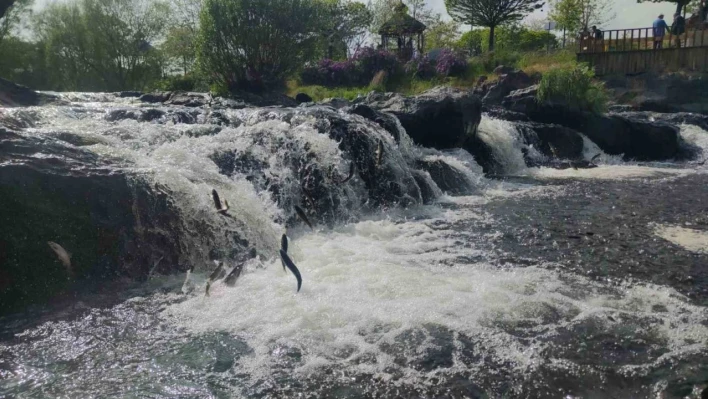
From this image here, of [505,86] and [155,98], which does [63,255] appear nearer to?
[155,98]

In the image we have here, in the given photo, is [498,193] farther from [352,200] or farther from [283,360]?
[283,360]

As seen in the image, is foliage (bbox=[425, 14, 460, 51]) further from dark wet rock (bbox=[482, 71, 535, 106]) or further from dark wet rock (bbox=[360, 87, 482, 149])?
dark wet rock (bbox=[360, 87, 482, 149])

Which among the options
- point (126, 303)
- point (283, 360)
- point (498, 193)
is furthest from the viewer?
point (498, 193)

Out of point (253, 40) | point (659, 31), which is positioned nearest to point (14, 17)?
point (253, 40)

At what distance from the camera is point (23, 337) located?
407 cm

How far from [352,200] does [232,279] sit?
11.1ft

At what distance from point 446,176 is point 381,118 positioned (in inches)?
67.6

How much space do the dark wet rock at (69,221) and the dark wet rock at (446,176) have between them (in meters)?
5.48

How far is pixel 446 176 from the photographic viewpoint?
33.7 feet

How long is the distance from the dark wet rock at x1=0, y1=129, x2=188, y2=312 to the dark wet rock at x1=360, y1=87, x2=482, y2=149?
683 centimetres

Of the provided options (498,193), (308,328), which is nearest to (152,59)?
(498,193)

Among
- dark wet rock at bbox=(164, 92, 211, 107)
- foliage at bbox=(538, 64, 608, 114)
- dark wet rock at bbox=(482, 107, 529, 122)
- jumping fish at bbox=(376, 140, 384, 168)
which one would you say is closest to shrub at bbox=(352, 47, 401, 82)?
dark wet rock at bbox=(164, 92, 211, 107)

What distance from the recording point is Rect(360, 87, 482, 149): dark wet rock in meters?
11.7

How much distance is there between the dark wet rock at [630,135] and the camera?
14.9 metres
